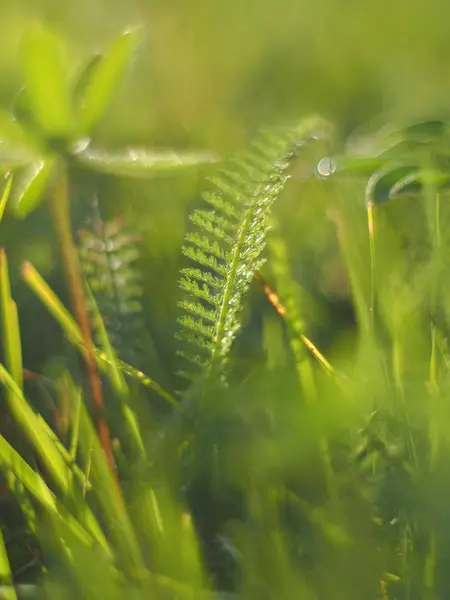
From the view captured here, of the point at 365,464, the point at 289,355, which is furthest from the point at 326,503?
the point at 289,355

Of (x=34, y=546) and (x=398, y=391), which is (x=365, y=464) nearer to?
(x=398, y=391)

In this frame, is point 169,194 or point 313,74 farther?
point 313,74

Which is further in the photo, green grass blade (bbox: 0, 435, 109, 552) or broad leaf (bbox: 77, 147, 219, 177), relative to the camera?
broad leaf (bbox: 77, 147, 219, 177)

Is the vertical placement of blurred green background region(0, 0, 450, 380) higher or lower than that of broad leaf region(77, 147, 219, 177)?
higher

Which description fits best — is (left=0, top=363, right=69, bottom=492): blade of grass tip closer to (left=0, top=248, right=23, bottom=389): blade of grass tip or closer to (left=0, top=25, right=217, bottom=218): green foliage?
(left=0, top=248, right=23, bottom=389): blade of grass tip

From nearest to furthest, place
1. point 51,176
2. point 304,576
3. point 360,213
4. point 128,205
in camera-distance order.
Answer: point 304,576
point 51,176
point 360,213
point 128,205

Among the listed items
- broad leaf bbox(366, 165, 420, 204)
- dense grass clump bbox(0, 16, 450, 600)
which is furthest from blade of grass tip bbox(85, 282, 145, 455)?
broad leaf bbox(366, 165, 420, 204)
